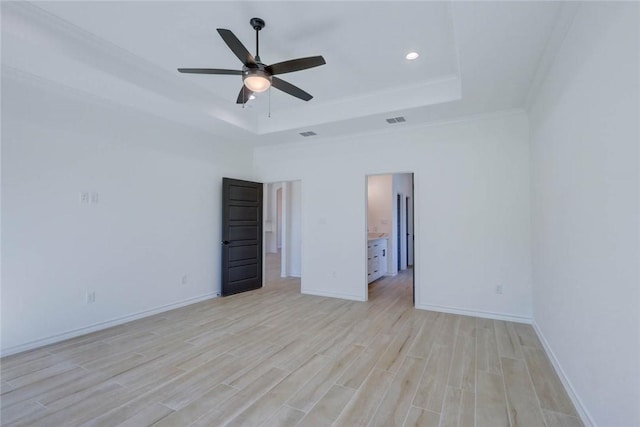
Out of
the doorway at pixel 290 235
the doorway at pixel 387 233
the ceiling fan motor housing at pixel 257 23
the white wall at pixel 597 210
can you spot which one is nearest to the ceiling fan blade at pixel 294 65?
the ceiling fan motor housing at pixel 257 23

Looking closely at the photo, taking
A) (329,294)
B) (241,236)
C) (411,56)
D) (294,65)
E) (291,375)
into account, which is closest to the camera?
(294,65)

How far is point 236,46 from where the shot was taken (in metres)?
2.30

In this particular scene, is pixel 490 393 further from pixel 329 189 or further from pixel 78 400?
pixel 329 189

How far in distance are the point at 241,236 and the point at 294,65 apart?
3706 millimetres

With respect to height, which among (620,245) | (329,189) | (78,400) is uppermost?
(329,189)

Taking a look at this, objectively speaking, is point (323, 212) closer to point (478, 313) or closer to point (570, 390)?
point (478, 313)

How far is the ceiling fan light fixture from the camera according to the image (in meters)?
2.60

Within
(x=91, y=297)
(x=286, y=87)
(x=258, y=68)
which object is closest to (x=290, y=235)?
(x=91, y=297)

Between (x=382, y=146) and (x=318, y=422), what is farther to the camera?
(x=382, y=146)

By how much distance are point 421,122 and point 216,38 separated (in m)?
3.02

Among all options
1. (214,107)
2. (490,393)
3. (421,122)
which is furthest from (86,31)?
(490,393)

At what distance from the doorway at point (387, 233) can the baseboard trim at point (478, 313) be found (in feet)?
4.74

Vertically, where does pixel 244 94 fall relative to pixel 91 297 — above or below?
above

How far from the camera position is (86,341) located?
3.36m
